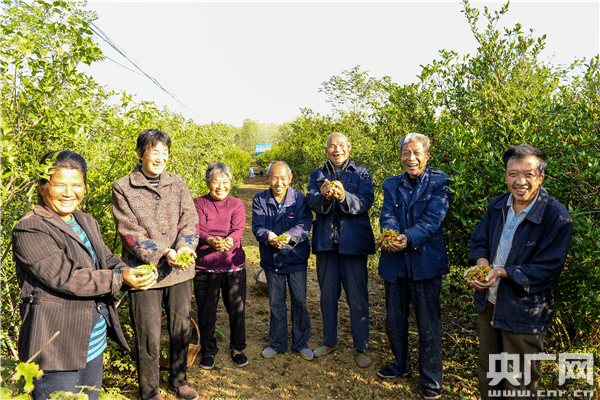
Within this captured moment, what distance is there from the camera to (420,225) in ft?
10.3

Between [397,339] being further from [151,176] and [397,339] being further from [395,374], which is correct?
[151,176]

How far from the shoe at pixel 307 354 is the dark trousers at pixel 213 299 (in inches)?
27.5

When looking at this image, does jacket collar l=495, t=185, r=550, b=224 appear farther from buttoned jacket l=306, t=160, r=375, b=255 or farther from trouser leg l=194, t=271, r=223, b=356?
trouser leg l=194, t=271, r=223, b=356

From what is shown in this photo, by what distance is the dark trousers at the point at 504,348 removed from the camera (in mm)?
2457

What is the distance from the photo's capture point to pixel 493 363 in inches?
106

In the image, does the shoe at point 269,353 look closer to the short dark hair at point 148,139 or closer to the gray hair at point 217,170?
the gray hair at point 217,170

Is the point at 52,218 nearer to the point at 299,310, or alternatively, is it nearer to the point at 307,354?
the point at 299,310

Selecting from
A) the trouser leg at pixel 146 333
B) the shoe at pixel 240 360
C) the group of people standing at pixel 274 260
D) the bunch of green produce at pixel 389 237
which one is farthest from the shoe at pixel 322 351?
the trouser leg at pixel 146 333

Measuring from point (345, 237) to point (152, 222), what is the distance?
1778 mm

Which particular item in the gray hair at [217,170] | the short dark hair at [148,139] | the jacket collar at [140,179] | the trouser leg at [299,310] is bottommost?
the trouser leg at [299,310]

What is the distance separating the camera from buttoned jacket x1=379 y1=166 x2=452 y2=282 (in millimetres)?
3139

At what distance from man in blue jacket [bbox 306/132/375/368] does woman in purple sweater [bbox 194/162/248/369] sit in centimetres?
81

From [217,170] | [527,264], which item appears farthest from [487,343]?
[217,170]

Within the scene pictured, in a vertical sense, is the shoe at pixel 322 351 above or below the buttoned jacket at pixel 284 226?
below
